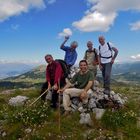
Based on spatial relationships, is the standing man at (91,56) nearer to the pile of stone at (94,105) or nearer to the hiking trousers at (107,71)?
the hiking trousers at (107,71)

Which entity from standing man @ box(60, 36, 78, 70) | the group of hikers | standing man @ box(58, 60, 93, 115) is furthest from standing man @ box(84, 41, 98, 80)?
standing man @ box(58, 60, 93, 115)

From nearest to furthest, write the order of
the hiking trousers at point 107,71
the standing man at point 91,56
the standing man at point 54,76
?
1. the standing man at point 54,76
2. the hiking trousers at point 107,71
3. the standing man at point 91,56

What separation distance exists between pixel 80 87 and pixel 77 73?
2.89ft

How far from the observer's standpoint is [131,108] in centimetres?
1706

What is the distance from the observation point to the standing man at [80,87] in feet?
51.8

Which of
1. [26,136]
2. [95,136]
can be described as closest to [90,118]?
[95,136]

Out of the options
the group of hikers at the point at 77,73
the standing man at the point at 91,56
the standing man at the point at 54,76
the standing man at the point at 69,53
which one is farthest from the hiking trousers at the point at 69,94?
the standing man at the point at 69,53

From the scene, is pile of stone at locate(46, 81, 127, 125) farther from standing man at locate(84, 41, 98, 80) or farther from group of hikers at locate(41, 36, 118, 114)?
standing man at locate(84, 41, 98, 80)

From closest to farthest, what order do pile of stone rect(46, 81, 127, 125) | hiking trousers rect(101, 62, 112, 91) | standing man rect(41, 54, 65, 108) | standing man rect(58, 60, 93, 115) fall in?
pile of stone rect(46, 81, 127, 125), standing man rect(58, 60, 93, 115), standing man rect(41, 54, 65, 108), hiking trousers rect(101, 62, 112, 91)

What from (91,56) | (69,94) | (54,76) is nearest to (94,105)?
(69,94)

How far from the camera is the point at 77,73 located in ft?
53.9

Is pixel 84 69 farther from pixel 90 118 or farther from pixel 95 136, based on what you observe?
pixel 95 136

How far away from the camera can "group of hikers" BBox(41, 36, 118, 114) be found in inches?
630

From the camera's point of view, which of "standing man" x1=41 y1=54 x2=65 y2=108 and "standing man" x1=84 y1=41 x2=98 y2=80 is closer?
"standing man" x1=41 y1=54 x2=65 y2=108
